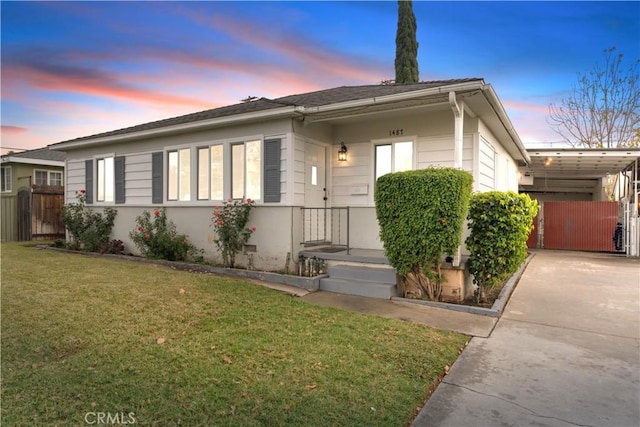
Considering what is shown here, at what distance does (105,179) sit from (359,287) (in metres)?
8.87

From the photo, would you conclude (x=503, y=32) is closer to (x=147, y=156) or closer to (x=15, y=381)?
(x=147, y=156)

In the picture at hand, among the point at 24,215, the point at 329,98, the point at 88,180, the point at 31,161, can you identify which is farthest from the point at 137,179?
the point at 31,161

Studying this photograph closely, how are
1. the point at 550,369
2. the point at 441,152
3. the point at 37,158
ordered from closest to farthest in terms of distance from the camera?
the point at 550,369, the point at 441,152, the point at 37,158

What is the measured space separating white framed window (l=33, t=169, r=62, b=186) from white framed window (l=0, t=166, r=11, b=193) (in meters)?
1.06

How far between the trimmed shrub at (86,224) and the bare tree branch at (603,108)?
23765 millimetres

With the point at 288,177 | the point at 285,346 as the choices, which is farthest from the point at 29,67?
the point at 285,346

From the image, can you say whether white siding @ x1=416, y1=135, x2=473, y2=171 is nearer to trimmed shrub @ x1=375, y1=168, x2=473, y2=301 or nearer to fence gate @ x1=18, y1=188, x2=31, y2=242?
trimmed shrub @ x1=375, y1=168, x2=473, y2=301

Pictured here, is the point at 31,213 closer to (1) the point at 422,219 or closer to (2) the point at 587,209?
(1) the point at 422,219

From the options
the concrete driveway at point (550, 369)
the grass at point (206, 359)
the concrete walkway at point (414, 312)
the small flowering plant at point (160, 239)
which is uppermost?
the small flowering plant at point (160, 239)

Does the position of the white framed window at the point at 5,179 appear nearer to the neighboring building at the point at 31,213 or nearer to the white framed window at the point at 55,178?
the white framed window at the point at 55,178

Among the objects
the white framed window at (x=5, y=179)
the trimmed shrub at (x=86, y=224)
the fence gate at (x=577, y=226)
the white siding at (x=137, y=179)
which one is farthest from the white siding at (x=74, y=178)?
the fence gate at (x=577, y=226)

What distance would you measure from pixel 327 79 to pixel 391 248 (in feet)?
36.4

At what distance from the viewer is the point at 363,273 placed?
22.1ft

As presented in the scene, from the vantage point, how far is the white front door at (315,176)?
26.2 feet
